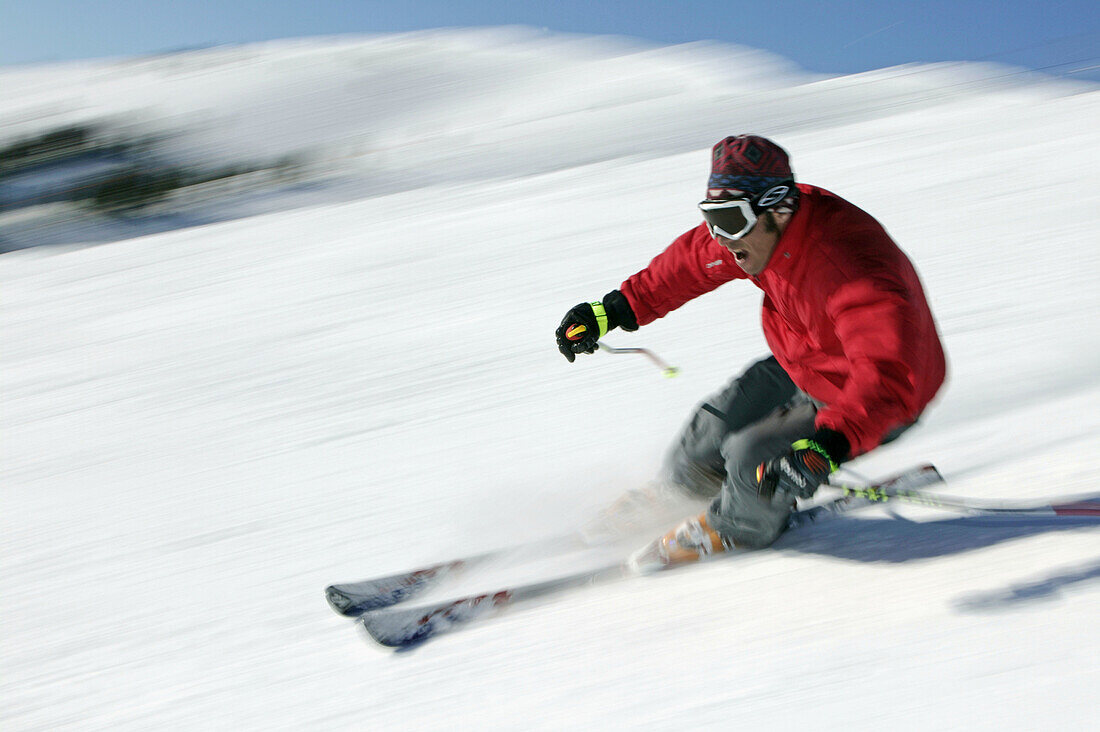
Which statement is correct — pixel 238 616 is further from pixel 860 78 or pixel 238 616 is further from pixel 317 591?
pixel 860 78

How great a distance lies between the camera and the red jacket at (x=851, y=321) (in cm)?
230

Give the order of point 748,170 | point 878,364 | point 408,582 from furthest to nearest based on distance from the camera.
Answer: point 408,582
point 748,170
point 878,364

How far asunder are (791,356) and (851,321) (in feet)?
1.45

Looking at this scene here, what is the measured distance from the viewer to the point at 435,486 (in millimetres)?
3795

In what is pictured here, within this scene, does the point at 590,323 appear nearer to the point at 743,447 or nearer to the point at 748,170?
the point at 743,447

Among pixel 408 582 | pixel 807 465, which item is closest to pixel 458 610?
pixel 408 582

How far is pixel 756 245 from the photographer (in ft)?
8.45

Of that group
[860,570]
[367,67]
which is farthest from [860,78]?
[860,570]

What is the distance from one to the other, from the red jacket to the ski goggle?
0.10 meters

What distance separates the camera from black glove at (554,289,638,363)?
325 cm

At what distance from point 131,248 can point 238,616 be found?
622 centimetres

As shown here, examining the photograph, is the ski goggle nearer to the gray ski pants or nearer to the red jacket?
the red jacket

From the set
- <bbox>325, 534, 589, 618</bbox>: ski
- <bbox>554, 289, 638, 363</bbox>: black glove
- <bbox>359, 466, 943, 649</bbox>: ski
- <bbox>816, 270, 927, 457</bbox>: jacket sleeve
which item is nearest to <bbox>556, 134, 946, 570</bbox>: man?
<bbox>816, 270, 927, 457</bbox>: jacket sleeve

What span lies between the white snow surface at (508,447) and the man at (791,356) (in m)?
0.31
